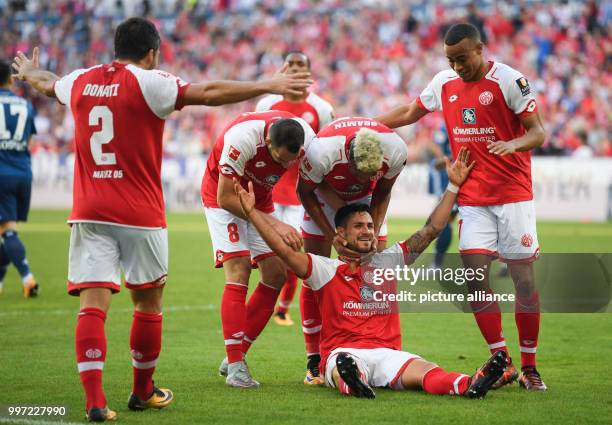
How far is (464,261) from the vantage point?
7.79 m

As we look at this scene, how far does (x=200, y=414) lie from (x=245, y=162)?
202 cm

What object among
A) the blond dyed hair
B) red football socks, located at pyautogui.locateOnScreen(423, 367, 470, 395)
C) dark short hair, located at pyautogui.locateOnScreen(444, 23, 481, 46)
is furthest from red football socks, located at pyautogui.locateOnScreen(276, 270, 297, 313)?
red football socks, located at pyautogui.locateOnScreen(423, 367, 470, 395)

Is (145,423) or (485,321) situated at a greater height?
(485,321)

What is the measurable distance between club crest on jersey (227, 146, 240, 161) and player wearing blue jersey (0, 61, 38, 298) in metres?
5.97

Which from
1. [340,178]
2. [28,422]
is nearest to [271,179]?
[340,178]

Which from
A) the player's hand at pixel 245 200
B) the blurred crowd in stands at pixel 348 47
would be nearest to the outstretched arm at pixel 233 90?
the player's hand at pixel 245 200

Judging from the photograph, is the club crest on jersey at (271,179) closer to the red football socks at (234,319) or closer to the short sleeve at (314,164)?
the short sleeve at (314,164)

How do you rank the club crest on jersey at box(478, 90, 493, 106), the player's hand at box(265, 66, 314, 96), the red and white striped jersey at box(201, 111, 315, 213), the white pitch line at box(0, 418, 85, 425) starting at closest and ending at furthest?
the white pitch line at box(0, 418, 85, 425) → the player's hand at box(265, 66, 314, 96) → the red and white striped jersey at box(201, 111, 315, 213) → the club crest on jersey at box(478, 90, 493, 106)

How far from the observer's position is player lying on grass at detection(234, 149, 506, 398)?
22.7ft

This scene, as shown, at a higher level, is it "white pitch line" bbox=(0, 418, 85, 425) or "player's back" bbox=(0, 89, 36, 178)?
"player's back" bbox=(0, 89, 36, 178)

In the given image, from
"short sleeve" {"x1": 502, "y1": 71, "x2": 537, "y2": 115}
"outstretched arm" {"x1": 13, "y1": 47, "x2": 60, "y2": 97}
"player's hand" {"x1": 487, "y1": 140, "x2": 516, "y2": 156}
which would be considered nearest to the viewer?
"outstretched arm" {"x1": 13, "y1": 47, "x2": 60, "y2": 97}

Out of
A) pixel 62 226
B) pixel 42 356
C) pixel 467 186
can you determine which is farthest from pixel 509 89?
pixel 62 226

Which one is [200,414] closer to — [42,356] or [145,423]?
[145,423]

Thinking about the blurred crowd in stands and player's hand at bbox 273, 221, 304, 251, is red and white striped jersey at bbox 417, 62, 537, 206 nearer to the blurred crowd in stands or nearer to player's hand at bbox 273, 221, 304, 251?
player's hand at bbox 273, 221, 304, 251
